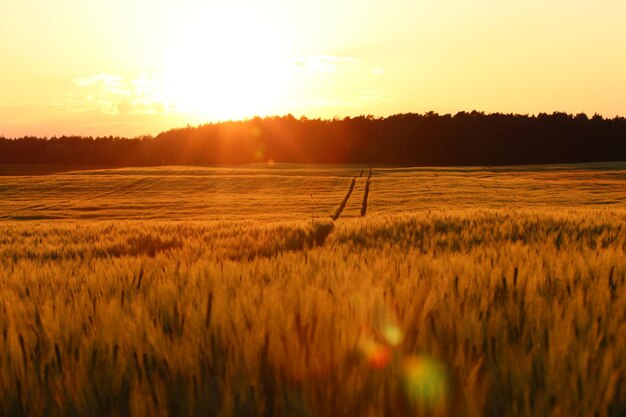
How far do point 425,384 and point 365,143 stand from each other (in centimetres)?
11139

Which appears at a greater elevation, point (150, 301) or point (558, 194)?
point (150, 301)

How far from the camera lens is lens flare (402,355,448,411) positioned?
46.1 inches

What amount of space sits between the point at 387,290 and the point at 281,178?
5628cm

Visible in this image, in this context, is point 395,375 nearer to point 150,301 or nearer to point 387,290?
point 387,290

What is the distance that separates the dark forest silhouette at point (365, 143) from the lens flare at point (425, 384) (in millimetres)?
104222

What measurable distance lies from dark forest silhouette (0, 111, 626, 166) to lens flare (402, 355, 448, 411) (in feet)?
342

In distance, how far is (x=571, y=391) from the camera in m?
1.17

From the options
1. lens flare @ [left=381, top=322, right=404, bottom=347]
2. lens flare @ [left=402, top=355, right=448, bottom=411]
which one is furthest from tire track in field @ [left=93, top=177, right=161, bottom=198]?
lens flare @ [left=402, top=355, right=448, bottom=411]

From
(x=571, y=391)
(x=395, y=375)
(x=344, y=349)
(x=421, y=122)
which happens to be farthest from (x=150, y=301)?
(x=421, y=122)

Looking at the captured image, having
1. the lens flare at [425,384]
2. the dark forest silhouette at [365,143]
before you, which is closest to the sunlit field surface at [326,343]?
the lens flare at [425,384]

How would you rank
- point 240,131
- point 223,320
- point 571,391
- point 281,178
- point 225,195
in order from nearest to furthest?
point 571,391, point 223,320, point 225,195, point 281,178, point 240,131

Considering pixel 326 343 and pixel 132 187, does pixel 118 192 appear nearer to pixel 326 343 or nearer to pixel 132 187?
pixel 132 187

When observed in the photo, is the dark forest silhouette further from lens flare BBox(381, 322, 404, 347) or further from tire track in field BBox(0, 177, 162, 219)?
lens flare BBox(381, 322, 404, 347)

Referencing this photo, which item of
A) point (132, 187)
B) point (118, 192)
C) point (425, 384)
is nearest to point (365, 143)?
point (132, 187)
